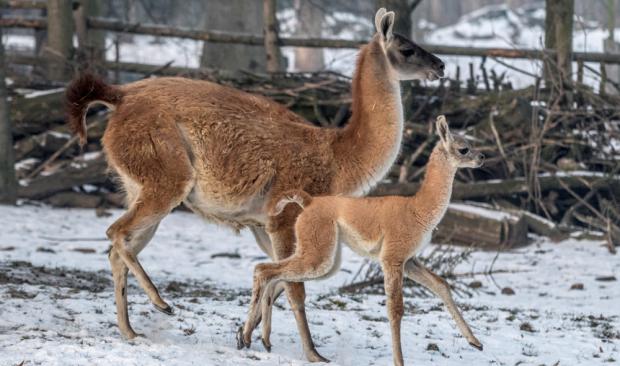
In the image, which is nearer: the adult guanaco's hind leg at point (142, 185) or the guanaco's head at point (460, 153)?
the guanaco's head at point (460, 153)

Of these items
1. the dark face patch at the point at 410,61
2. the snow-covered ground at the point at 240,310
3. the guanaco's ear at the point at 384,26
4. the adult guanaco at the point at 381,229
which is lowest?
the snow-covered ground at the point at 240,310

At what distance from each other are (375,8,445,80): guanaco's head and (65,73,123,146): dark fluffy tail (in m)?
1.82

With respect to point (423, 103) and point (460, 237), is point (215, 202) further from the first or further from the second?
point (423, 103)

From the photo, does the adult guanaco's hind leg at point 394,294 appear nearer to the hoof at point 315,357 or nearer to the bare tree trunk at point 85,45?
the hoof at point 315,357

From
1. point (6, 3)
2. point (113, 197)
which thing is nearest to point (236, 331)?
point (113, 197)

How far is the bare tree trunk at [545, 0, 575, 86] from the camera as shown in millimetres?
12609

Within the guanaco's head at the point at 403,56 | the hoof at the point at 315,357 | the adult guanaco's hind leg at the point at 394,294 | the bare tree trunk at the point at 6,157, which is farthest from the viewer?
the bare tree trunk at the point at 6,157

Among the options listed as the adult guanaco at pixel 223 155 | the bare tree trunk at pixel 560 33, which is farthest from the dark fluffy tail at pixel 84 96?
the bare tree trunk at pixel 560 33

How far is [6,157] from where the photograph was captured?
1180 cm

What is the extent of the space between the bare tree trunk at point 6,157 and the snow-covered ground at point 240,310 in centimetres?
34

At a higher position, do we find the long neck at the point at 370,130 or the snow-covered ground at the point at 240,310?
the long neck at the point at 370,130

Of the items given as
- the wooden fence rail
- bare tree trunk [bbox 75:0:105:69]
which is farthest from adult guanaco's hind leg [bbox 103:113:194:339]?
the wooden fence rail

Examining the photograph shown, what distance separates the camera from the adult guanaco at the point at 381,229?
6051 millimetres

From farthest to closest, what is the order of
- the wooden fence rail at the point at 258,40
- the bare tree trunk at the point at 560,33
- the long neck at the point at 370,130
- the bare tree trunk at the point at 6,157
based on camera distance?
1. the wooden fence rail at the point at 258,40
2. the bare tree trunk at the point at 560,33
3. the bare tree trunk at the point at 6,157
4. the long neck at the point at 370,130
